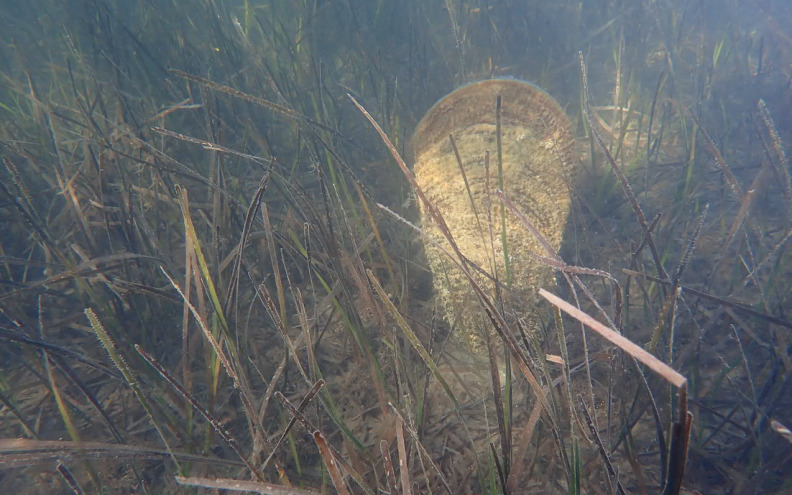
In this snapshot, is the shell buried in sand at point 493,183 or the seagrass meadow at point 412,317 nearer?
the seagrass meadow at point 412,317

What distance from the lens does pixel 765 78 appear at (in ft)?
20.1

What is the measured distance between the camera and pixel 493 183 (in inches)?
95.4

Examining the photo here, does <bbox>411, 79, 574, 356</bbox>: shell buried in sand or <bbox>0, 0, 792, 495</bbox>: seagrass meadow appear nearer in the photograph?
<bbox>0, 0, 792, 495</bbox>: seagrass meadow

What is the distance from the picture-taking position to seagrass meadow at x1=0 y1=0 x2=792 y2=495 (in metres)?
1.41

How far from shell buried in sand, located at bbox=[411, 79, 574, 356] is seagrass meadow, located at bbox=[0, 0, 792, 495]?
2cm

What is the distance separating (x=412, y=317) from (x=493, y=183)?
109cm

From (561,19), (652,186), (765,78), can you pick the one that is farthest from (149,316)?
(561,19)

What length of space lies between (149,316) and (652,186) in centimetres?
487

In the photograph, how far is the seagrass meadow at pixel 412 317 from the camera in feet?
4.64

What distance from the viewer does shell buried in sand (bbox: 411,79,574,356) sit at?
2.22 m

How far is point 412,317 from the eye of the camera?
8.25 ft

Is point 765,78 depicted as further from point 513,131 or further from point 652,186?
point 513,131

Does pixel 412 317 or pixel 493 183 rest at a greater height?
pixel 493 183

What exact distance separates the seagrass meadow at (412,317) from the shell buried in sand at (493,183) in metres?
0.02
